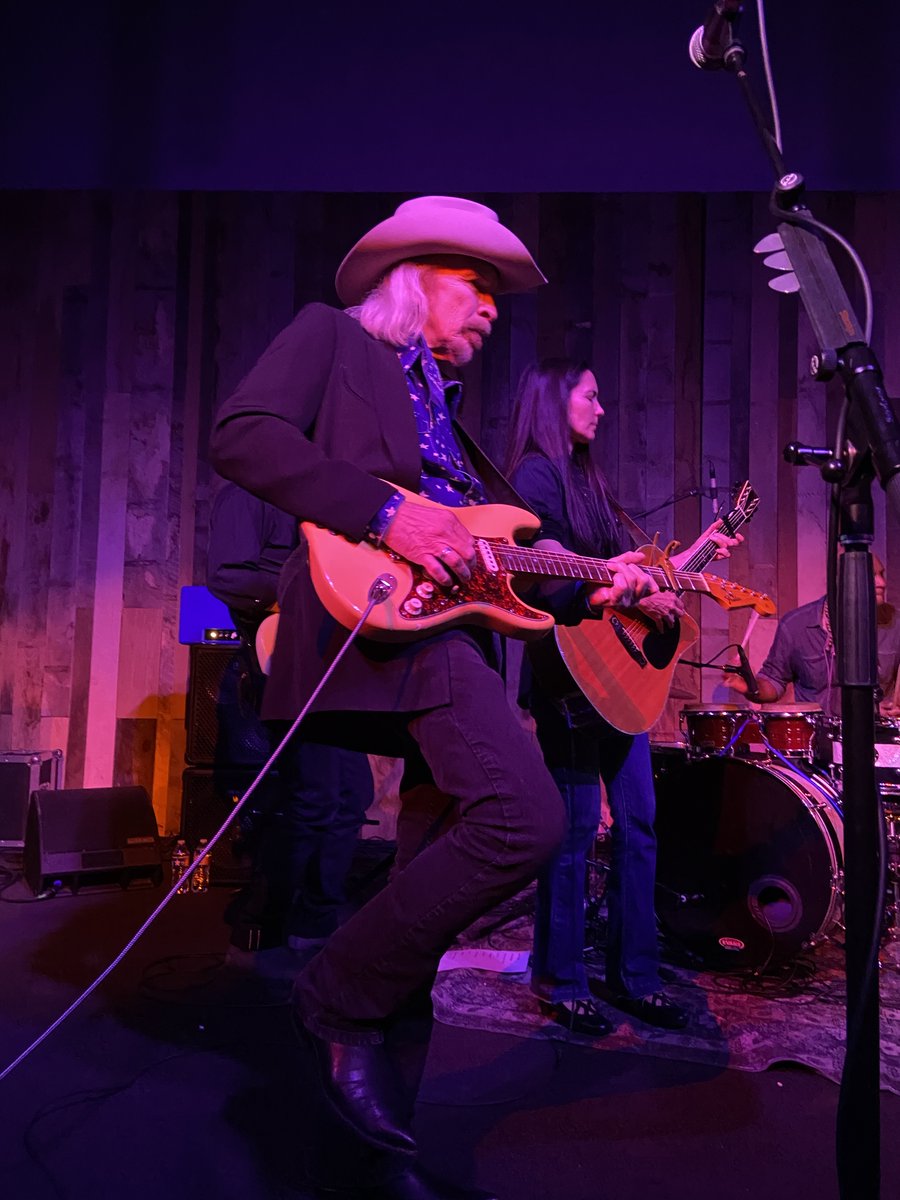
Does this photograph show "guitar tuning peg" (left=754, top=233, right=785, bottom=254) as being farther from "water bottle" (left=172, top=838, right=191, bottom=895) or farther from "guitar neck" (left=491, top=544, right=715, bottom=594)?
"water bottle" (left=172, top=838, right=191, bottom=895)

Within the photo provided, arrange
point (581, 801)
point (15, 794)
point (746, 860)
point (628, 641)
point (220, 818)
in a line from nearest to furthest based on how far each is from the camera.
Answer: point (581, 801) → point (628, 641) → point (746, 860) → point (220, 818) → point (15, 794)

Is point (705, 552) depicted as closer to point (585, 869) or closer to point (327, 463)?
point (585, 869)

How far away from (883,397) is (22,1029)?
281 centimetres

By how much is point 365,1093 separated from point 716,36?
208 centimetres

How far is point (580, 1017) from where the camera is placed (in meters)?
2.81

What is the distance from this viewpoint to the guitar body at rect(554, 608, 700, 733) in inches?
114

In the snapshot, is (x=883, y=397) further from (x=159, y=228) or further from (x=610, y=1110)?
(x=159, y=228)

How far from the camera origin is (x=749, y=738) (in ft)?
Result: 12.2

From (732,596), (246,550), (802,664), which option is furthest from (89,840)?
(802,664)

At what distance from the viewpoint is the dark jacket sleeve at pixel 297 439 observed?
170 cm

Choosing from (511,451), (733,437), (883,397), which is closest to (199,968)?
(511,451)

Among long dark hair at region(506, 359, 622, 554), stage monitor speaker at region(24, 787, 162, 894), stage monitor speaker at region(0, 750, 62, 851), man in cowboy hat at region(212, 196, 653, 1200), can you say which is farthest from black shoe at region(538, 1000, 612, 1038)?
stage monitor speaker at region(0, 750, 62, 851)

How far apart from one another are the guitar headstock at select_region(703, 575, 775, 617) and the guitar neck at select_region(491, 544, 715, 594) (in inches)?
14.4

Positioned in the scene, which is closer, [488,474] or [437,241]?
[437,241]
